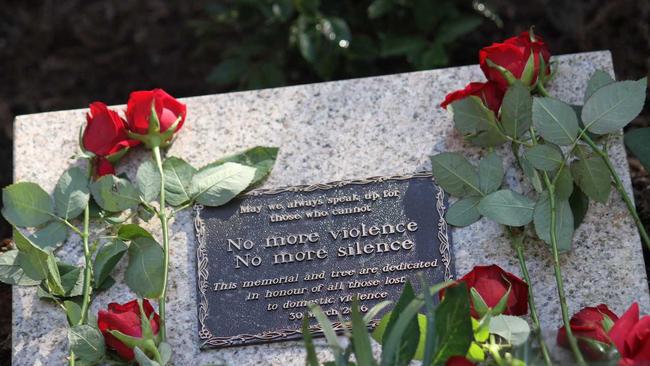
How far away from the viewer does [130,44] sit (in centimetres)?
382

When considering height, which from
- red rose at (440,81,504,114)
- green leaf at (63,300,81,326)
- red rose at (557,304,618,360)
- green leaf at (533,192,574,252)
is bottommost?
red rose at (557,304,618,360)

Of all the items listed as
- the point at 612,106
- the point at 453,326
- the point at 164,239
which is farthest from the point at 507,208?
the point at 164,239

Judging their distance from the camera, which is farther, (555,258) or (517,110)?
(517,110)

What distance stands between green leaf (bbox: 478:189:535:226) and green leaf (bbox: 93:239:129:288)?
2.79ft

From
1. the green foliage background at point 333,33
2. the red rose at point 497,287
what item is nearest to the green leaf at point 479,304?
the red rose at point 497,287

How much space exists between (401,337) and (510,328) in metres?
0.25

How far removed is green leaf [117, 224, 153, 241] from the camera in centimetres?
221

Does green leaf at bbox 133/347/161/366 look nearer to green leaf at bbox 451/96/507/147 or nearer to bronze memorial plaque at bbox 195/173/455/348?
bronze memorial plaque at bbox 195/173/455/348

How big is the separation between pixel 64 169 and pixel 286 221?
2.01 ft

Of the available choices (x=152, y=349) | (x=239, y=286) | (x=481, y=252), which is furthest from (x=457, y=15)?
(x=152, y=349)

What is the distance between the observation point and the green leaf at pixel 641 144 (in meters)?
2.24

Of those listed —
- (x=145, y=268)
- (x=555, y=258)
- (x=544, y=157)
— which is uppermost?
(x=544, y=157)

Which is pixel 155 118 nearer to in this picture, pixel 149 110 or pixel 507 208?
pixel 149 110

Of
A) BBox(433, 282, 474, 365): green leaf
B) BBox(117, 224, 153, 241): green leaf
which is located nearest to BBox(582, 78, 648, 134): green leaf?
BBox(433, 282, 474, 365): green leaf
